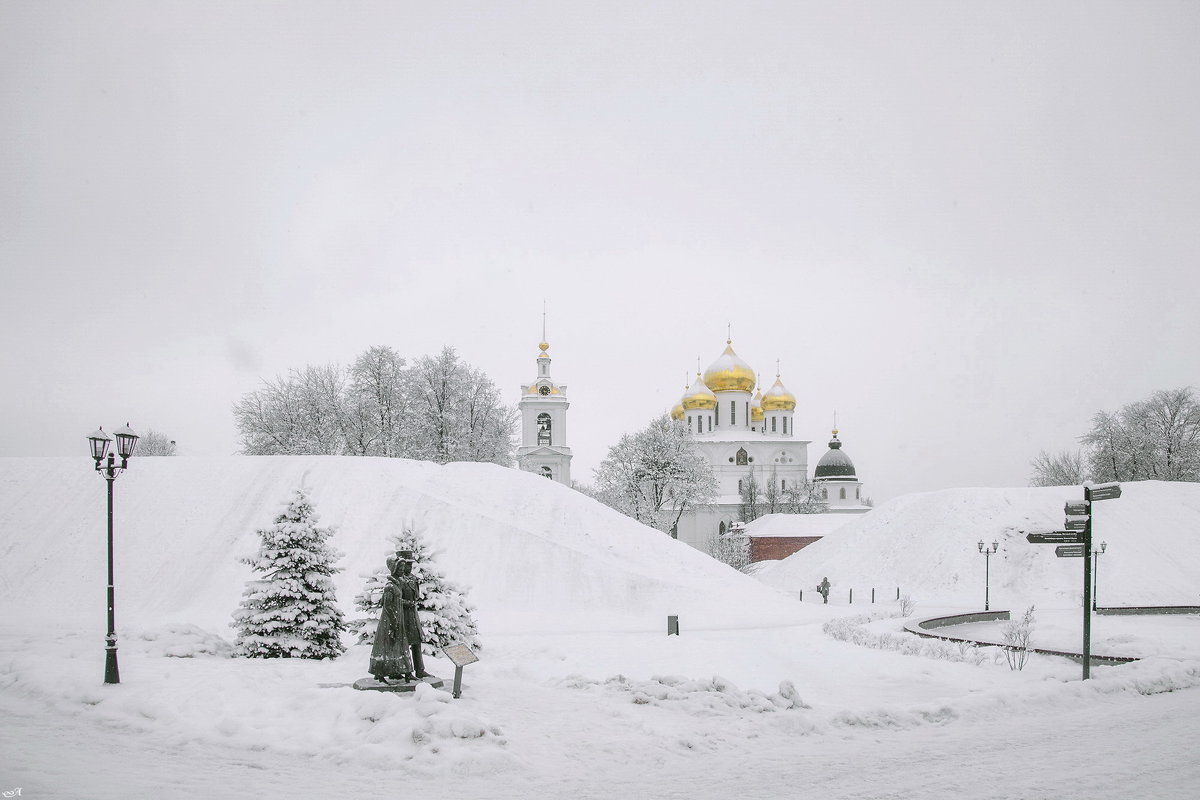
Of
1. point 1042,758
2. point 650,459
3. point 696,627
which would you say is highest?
point 650,459

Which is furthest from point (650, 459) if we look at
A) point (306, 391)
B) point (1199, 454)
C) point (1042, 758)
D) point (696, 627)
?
point (1042, 758)

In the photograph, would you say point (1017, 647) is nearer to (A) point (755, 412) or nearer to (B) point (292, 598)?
(B) point (292, 598)

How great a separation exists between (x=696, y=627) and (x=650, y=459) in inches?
1071

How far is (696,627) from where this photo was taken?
2297 cm

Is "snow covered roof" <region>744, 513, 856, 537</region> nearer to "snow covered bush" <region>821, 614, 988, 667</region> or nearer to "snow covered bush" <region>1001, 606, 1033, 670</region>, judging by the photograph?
"snow covered bush" <region>821, 614, 988, 667</region>

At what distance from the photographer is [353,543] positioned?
27578 mm

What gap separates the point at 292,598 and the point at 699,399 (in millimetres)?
67420

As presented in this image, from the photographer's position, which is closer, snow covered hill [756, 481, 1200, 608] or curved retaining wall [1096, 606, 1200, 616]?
curved retaining wall [1096, 606, 1200, 616]

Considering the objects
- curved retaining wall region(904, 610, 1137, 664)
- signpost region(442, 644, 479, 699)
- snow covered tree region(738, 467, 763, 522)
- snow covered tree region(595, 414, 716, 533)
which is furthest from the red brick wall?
signpost region(442, 644, 479, 699)

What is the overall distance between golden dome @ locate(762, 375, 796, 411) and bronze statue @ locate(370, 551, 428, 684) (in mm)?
74499

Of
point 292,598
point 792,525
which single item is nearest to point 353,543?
point 292,598

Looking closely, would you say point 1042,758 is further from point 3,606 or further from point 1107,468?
point 1107,468

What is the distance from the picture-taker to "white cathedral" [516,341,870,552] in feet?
237

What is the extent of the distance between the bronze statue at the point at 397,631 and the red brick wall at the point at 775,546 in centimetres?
4512
